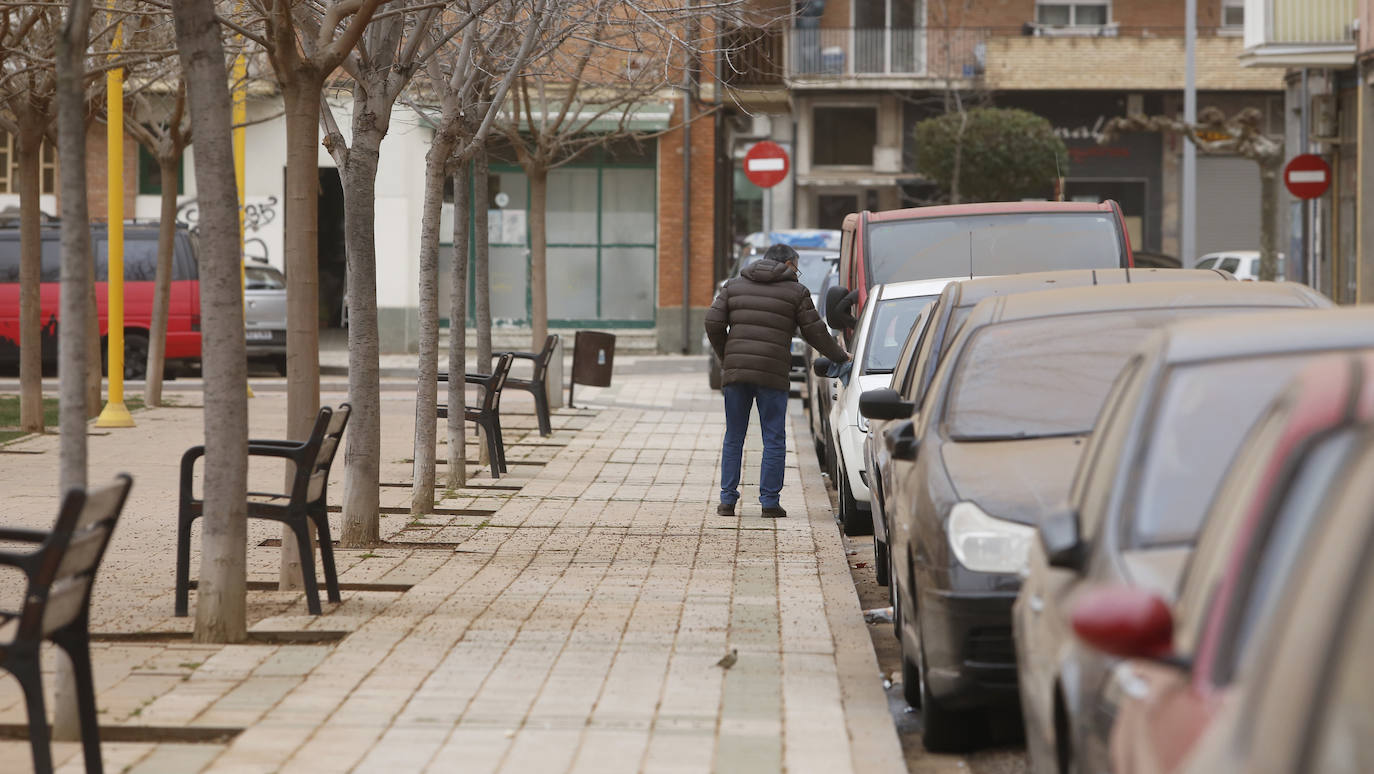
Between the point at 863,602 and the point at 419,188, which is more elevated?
the point at 419,188

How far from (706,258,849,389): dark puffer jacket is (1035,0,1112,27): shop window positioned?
38272mm

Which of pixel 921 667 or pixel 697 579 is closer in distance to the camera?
pixel 921 667

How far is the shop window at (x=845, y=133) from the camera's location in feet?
160

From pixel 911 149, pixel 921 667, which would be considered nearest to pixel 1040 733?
pixel 921 667

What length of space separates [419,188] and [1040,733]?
28.5m

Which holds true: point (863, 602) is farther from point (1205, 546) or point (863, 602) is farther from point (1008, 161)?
point (1008, 161)

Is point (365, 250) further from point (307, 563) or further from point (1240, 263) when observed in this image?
point (1240, 263)

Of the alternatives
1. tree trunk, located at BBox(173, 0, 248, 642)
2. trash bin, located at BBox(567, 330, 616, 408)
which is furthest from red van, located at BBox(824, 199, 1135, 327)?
tree trunk, located at BBox(173, 0, 248, 642)

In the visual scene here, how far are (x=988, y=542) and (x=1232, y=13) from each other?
147 ft

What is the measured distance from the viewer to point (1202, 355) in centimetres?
419

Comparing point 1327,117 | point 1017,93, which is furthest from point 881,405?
point 1017,93

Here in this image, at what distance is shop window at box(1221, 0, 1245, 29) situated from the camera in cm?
4728

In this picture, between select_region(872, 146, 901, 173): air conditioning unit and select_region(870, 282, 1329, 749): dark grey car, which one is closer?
select_region(870, 282, 1329, 749): dark grey car

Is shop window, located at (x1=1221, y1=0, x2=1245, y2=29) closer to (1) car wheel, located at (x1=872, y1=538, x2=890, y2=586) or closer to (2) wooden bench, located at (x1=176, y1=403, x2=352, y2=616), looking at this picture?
(1) car wheel, located at (x1=872, y1=538, x2=890, y2=586)
